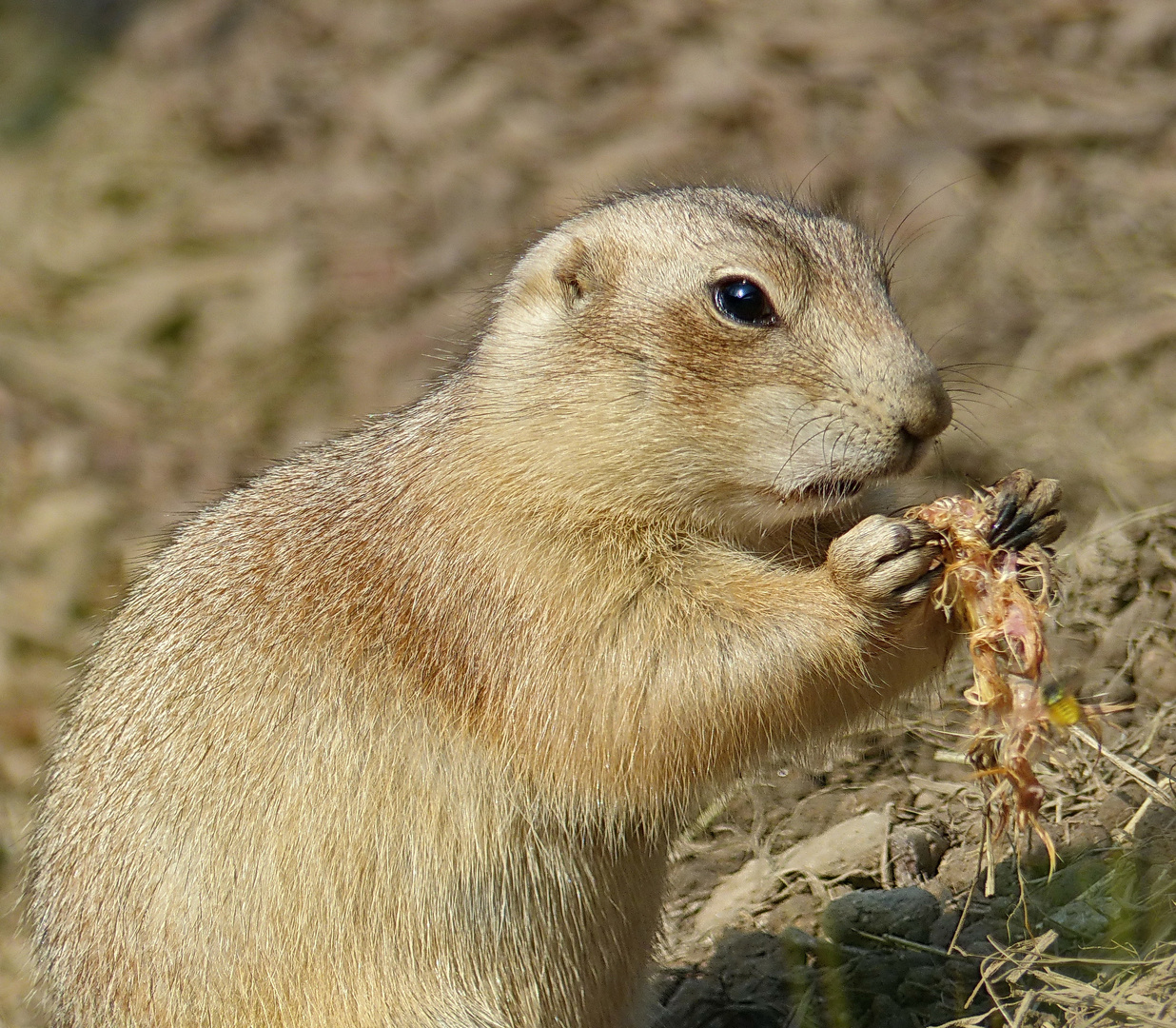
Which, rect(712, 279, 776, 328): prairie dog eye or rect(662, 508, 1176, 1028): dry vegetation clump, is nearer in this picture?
rect(712, 279, 776, 328): prairie dog eye

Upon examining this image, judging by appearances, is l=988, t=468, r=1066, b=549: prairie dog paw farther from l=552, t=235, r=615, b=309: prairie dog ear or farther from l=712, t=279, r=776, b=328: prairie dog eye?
l=552, t=235, r=615, b=309: prairie dog ear

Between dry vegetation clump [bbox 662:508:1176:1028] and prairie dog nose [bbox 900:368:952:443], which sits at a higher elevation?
prairie dog nose [bbox 900:368:952:443]

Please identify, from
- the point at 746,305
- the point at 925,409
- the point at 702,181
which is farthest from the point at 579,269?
the point at 702,181

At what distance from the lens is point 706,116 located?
9.09 metres

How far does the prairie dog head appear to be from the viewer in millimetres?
3959

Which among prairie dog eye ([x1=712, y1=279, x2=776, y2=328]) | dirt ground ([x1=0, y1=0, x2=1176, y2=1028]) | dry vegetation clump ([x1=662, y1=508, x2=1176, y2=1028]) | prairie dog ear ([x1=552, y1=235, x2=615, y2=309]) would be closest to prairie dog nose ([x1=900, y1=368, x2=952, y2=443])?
prairie dog eye ([x1=712, y1=279, x2=776, y2=328])

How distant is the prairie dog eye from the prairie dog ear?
46 cm

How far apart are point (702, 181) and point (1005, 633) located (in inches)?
96.1

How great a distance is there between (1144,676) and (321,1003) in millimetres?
3373

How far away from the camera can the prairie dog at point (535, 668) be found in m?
4.03

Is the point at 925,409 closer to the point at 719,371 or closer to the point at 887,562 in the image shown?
the point at 887,562

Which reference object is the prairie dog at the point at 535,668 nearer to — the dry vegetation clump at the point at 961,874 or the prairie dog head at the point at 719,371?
the prairie dog head at the point at 719,371

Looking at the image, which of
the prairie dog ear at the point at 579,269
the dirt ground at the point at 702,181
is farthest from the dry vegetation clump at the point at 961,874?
the prairie dog ear at the point at 579,269

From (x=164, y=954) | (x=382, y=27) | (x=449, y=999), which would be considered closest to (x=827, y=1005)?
(x=449, y=999)
